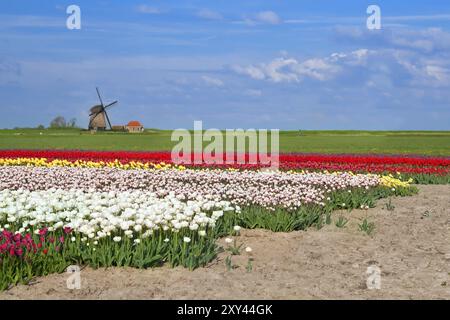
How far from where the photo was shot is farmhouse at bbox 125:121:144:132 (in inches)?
3867

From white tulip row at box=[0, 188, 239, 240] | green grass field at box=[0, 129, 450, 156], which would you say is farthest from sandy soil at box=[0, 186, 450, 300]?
green grass field at box=[0, 129, 450, 156]

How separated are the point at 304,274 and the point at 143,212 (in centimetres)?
287

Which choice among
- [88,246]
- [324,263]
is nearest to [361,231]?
[324,263]

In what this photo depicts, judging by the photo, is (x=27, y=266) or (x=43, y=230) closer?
(x=27, y=266)

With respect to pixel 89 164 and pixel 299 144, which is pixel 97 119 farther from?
pixel 89 164

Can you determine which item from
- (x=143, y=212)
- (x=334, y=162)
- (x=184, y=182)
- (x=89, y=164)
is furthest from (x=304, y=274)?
(x=334, y=162)

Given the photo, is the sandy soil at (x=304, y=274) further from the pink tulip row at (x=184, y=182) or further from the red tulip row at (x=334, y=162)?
the red tulip row at (x=334, y=162)

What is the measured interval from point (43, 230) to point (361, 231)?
224 inches

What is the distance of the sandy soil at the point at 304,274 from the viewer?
743 centimetres

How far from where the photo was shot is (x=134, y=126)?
10006 centimetres

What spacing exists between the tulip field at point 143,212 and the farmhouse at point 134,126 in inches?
3119
